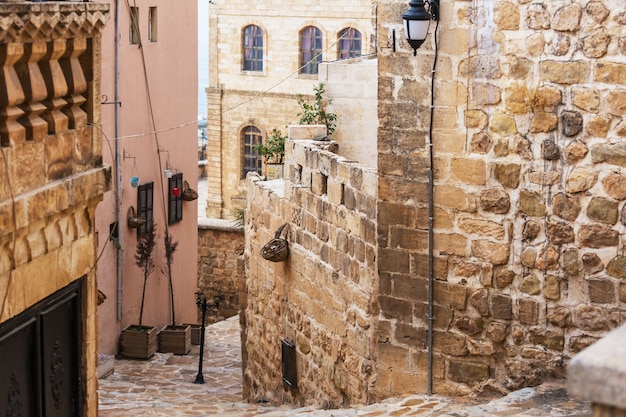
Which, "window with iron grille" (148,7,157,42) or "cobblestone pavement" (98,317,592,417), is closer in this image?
"cobblestone pavement" (98,317,592,417)

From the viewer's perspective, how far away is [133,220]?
19.0 meters

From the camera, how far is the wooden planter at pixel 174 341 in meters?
19.2

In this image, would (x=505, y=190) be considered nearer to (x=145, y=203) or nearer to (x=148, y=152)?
(x=145, y=203)

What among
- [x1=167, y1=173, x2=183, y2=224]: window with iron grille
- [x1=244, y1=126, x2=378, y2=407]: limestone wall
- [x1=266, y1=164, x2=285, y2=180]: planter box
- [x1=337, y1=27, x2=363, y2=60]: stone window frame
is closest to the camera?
[x1=244, y1=126, x2=378, y2=407]: limestone wall

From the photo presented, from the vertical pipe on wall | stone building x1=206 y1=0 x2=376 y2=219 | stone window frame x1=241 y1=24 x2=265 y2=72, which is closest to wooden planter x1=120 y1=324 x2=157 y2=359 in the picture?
the vertical pipe on wall

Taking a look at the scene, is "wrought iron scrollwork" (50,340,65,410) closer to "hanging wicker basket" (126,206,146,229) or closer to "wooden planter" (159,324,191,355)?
"hanging wicker basket" (126,206,146,229)

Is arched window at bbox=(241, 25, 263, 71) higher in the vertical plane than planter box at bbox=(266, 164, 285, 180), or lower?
higher

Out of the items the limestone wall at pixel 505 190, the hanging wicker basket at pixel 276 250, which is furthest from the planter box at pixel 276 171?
the limestone wall at pixel 505 190

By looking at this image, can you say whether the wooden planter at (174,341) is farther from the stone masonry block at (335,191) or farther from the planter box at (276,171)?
the stone masonry block at (335,191)

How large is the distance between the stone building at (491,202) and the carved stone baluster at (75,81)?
124 inches

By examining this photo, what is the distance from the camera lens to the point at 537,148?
8523mm

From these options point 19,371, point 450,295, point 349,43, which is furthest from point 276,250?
point 349,43

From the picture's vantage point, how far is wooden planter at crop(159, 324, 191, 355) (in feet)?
63.1

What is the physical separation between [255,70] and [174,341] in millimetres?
18194
